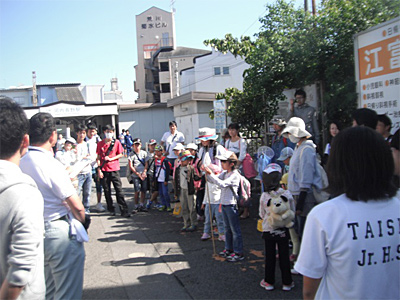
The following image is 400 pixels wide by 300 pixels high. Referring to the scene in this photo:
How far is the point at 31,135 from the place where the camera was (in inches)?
125

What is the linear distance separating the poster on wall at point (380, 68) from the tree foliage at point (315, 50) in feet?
1.60

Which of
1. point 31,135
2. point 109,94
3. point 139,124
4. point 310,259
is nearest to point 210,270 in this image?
point 31,135

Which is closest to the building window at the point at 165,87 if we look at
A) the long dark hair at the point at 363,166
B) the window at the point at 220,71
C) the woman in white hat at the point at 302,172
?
the window at the point at 220,71

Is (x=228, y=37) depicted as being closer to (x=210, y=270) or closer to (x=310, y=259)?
(x=210, y=270)

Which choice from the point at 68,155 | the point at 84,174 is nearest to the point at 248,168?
the point at 84,174

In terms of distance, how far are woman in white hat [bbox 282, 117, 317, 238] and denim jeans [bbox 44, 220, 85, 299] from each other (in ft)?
9.05

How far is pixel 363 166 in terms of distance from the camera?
1849mm

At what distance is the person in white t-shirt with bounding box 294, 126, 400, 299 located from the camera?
1808mm

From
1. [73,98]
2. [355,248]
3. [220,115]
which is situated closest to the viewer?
[355,248]

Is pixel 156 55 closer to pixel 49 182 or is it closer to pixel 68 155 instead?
pixel 68 155

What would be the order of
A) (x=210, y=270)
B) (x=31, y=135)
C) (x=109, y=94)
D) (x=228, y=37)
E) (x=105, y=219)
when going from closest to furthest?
(x=31, y=135) → (x=210, y=270) → (x=105, y=219) → (x=228, y=37) → (x=109, y=94)

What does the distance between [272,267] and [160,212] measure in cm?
481

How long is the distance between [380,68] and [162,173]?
204 inches

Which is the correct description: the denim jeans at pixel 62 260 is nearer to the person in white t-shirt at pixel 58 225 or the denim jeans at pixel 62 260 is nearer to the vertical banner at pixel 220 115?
the person in white t-shirt at pixel 58 225
